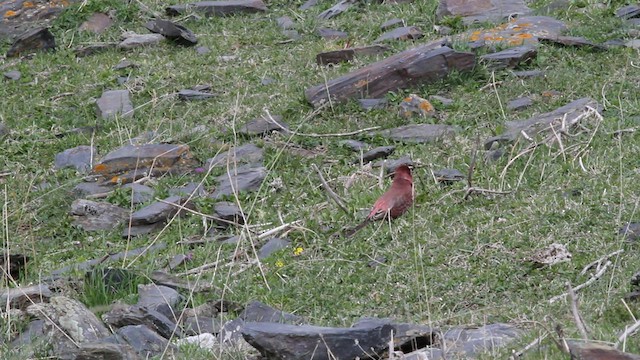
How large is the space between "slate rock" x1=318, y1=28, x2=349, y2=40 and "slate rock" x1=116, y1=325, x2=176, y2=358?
19.6 feet

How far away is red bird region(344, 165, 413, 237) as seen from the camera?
654cm

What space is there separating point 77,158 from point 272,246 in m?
2.64

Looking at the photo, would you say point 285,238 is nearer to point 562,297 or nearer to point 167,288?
point 167,288

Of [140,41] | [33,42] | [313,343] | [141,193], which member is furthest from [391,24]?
[313,343]

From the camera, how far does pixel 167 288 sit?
19.6ft

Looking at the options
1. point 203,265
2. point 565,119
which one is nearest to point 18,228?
point 203,265

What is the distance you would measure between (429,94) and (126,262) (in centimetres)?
317

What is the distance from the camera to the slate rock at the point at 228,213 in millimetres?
7367

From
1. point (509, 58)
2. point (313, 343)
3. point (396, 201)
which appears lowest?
point (509, 58)

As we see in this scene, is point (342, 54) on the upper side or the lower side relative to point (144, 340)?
lower

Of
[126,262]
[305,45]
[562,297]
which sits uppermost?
[562,297]

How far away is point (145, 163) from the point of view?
27.8 feet

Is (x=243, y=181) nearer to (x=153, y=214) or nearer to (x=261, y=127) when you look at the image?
(x=153, y=214)

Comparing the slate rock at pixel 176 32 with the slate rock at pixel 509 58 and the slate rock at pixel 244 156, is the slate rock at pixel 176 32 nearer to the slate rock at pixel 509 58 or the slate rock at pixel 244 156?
the slate rock at pixel 244 156
